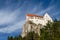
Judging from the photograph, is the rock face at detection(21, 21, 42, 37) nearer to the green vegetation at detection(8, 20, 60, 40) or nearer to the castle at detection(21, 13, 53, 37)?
the castle at detection(21, 13, 53, 37)

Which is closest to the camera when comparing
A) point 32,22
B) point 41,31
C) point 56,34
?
point 56,34

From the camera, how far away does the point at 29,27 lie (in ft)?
294

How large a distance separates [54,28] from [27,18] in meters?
15.8

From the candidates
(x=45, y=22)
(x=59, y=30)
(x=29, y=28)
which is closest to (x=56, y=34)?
(x=59, y=30)

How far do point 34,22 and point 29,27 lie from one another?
4.19 metres

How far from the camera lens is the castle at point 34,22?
85.8m

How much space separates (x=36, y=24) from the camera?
86.2 metres

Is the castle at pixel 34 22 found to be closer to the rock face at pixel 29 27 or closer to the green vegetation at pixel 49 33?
the rock face at pixel 29 27

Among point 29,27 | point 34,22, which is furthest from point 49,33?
point 29,27

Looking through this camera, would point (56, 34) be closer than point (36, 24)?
Yes

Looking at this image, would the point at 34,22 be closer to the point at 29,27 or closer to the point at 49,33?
the point at 29,27

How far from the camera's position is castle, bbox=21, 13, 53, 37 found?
85.8 meters

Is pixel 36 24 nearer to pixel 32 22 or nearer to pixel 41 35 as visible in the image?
pixel 32 22

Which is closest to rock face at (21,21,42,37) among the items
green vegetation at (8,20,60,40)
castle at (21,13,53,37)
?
castle at (21,13,53,37)
